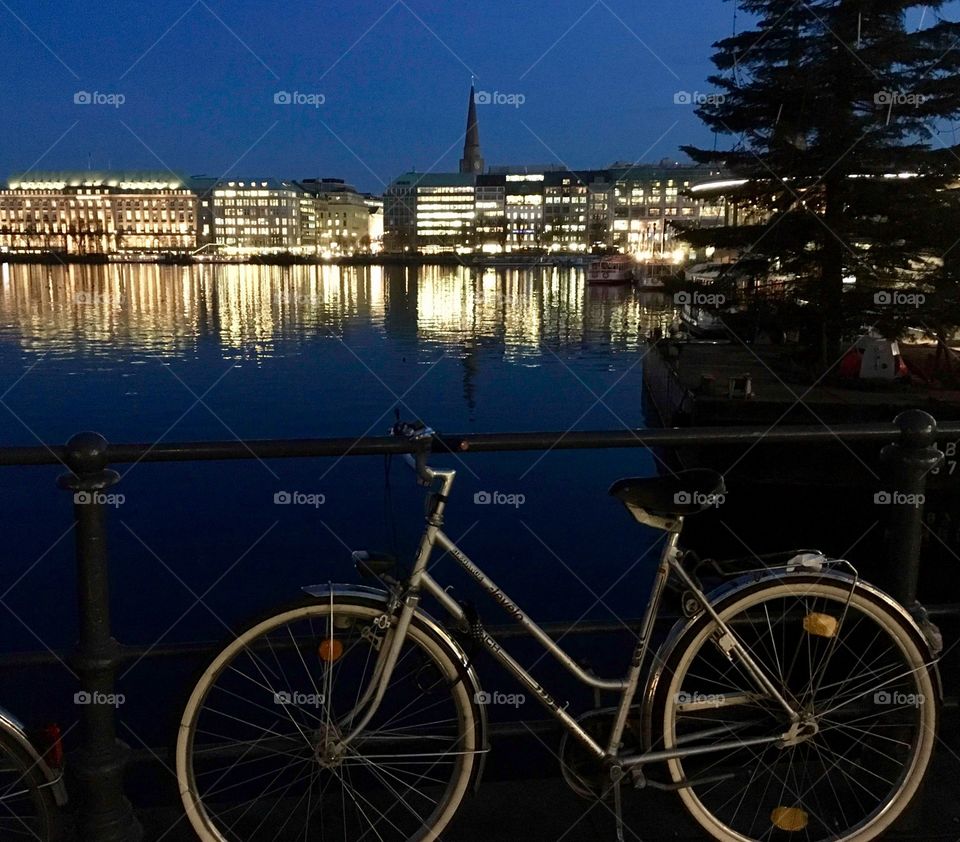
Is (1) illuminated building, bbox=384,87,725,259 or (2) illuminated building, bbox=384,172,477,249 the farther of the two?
(2) illuminated building, bbox=384,172,477,249

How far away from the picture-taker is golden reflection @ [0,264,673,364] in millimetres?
43469

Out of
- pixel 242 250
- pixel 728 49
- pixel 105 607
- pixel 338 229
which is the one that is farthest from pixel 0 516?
pixel 338 229

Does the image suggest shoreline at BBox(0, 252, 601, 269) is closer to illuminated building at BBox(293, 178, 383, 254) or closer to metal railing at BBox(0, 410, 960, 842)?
illuminated building at BBox(293, 178, 383, 254)

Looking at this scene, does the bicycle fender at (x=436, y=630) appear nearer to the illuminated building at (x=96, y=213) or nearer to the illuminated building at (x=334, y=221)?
the illuminated building at (x=96, y=213)

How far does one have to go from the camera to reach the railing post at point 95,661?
2.33m

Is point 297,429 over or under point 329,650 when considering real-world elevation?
under

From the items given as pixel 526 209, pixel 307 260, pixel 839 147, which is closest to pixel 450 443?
pixel 839 147

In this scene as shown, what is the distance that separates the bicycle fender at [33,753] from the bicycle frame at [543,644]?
634 millimetres

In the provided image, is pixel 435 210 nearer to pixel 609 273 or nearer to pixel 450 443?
pixel 609 273

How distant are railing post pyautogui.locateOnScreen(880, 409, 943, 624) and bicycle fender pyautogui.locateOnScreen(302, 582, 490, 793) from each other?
1216 mm

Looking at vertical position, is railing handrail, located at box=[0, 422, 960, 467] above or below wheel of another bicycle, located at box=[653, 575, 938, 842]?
above

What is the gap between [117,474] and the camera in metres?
2.41

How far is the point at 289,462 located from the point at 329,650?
19.1m

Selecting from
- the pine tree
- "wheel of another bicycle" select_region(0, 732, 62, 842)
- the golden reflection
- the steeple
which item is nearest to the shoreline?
the steeple
